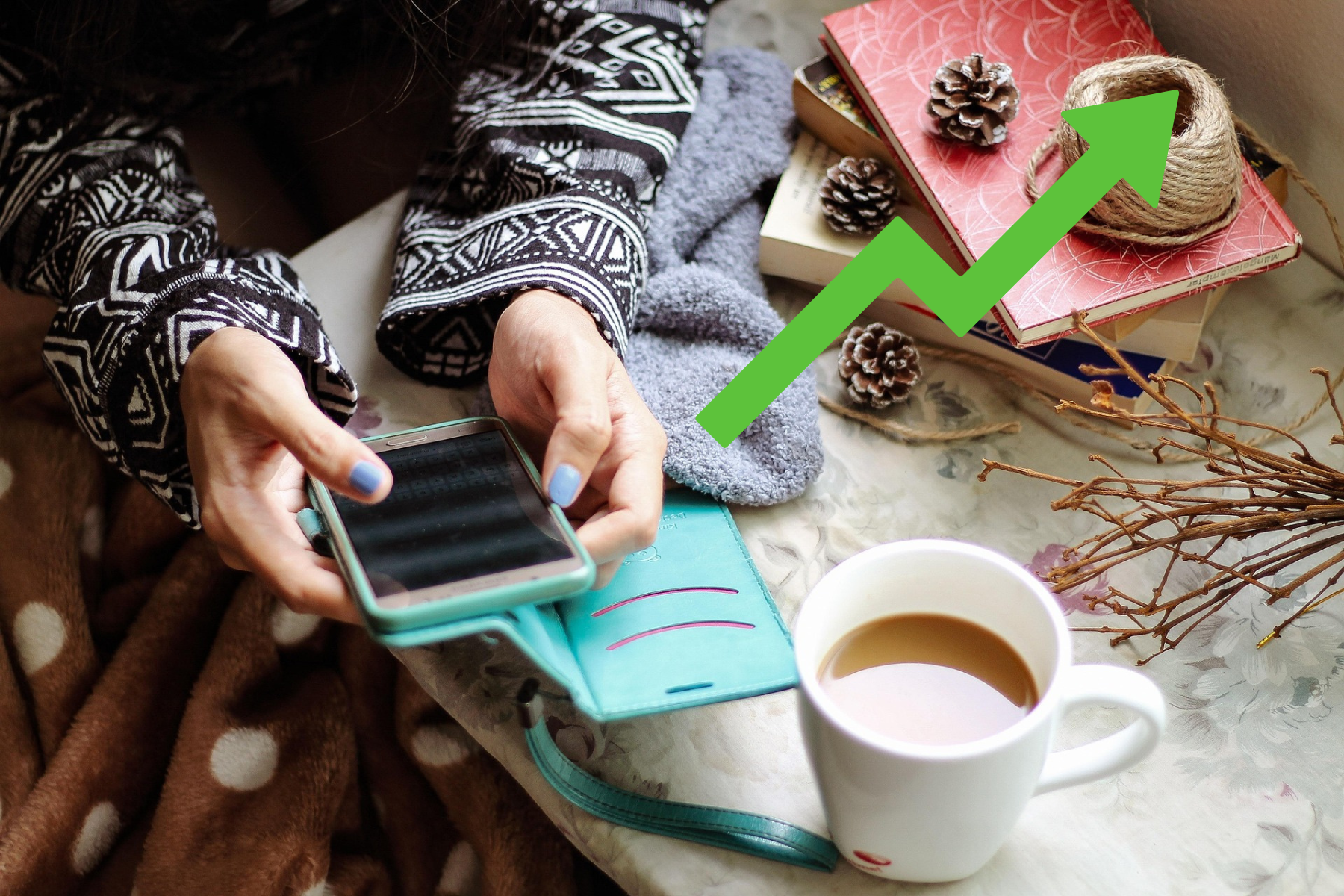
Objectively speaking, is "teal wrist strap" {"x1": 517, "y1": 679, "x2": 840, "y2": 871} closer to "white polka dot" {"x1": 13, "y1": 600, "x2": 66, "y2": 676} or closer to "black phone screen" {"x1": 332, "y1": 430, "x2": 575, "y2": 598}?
"black phone screen" {"x1": 332, "y1": 430, "x2": 575, "y2": 598}

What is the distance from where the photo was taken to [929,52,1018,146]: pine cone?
585 millimetres

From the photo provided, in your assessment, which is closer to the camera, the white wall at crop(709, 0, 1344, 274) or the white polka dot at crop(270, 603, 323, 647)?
the white wall at crop(709, 0, 1344, 274)

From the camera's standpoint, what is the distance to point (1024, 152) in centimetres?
59

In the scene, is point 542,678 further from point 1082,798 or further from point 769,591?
point 1082,798

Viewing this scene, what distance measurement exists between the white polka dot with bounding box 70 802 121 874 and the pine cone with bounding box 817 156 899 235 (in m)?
0.68

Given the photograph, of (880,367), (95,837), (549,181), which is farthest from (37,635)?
(880,367)

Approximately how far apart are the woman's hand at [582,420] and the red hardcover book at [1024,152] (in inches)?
9.0

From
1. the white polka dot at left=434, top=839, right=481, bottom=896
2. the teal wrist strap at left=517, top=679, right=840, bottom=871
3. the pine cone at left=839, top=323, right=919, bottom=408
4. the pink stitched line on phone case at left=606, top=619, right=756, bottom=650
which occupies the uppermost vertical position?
the pink stitched line on phone case at left=606, top=619, right=756, bottom=650

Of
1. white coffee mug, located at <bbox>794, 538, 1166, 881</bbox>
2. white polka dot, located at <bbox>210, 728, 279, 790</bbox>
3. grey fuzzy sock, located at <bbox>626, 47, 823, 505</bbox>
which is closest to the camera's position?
white coffee mug, located at <bbox>794, 538, 1166, 881</bbox>

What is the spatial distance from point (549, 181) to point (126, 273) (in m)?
0.28

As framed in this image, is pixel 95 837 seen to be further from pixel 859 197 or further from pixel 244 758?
pixel 859 197

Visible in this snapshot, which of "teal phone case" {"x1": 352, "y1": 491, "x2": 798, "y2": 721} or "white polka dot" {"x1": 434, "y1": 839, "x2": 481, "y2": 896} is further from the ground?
"teal phone case" {"x1": 352, "y1": 491, "x2": 798, "y2": 721}

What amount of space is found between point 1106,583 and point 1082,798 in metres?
0.13

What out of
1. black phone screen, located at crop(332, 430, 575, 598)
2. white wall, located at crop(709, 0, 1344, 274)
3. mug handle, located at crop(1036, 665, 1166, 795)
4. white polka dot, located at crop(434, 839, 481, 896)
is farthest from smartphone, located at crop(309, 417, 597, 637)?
white wall, located at crop(709, 0, 1344, 274)
